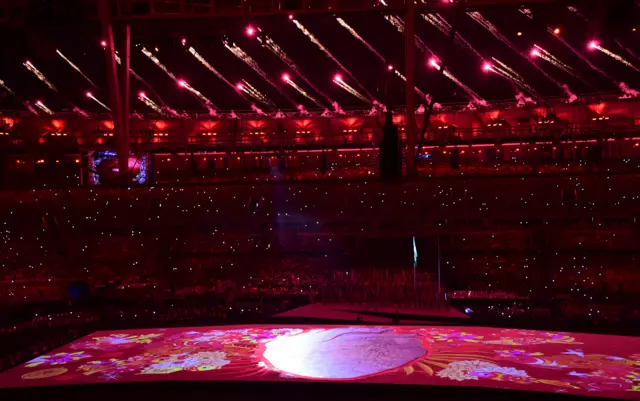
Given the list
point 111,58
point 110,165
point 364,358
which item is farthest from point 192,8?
point 364,358

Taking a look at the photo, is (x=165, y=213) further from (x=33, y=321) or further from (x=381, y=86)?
(x=381, y=86)

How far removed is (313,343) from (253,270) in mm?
4010

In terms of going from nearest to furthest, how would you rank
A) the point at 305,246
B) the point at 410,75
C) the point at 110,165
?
the point at 305,246 → the point at 410,75 → the point at 110,165

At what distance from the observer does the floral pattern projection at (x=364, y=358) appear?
3.65 m

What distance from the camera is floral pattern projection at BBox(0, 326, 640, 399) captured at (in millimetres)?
3648

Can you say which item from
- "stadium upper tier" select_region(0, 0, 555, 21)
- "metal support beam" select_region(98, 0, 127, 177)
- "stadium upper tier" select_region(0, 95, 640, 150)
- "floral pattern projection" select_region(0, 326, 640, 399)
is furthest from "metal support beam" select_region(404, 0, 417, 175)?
"metal support beam" select_region(98, 0, 127, 177)

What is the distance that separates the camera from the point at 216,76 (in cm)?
2170

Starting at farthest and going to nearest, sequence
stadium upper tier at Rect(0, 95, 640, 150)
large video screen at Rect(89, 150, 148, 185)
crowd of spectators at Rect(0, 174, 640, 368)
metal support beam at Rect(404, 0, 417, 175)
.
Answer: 1. stadium upper tier at Rect(0, 95, 640, 150)
2. large video screen at Rect(89, 150, 148, 185)
3. metal support beam at Rect(404, 0, 417, 175)
4. crowd of spectators at Rect(0, 174, 640, 368)

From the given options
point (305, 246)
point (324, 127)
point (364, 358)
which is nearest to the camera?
point (364, 358)

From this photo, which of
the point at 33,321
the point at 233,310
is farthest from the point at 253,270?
the point at 33,321

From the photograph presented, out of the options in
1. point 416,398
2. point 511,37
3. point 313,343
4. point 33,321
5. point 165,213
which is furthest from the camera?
point 511,37

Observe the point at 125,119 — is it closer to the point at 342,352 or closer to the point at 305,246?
the point at 305,246

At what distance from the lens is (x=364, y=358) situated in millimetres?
4309

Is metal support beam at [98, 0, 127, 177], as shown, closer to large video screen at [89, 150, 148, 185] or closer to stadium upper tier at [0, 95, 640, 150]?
large video screen at [89, 150, 148, 185]
